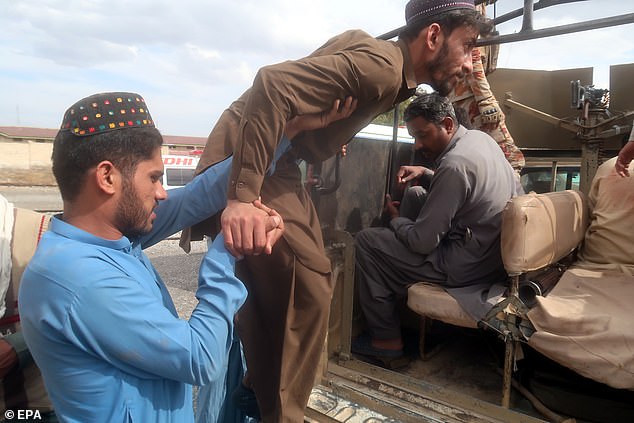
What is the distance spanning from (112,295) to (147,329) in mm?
107

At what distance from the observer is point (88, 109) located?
1.20 metres

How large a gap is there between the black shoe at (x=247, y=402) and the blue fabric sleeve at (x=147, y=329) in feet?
Result: 3.23

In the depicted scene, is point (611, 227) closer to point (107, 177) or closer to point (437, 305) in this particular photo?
point (437, 305)

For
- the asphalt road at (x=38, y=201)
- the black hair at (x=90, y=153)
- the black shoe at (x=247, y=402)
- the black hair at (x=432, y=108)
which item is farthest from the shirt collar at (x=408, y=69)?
the asphalt road at (x=38, y=201)

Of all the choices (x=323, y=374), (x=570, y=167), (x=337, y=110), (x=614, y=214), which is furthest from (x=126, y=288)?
(x=570, y=167)

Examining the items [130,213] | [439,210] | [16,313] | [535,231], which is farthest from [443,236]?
[16,313]

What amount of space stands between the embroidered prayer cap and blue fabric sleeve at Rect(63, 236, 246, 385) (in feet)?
1.13

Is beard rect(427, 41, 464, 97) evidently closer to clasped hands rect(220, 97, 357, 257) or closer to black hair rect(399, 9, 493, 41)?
black hair rect(399, 9, 493, 41)

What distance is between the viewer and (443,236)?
2578 mm

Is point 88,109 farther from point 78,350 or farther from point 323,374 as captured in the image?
point 323,374

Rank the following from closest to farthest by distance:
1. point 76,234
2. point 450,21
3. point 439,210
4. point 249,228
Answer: point 76,234 → point 249,228 → point 450,21 → point 439,210

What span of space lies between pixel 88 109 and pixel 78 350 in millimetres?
575

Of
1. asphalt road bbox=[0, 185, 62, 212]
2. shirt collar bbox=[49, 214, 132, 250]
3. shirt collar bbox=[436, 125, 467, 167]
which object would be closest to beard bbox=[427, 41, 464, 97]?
shirt collar bbox=[436, 125, 467, 167]

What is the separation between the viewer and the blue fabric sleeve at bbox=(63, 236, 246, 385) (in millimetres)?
1051
